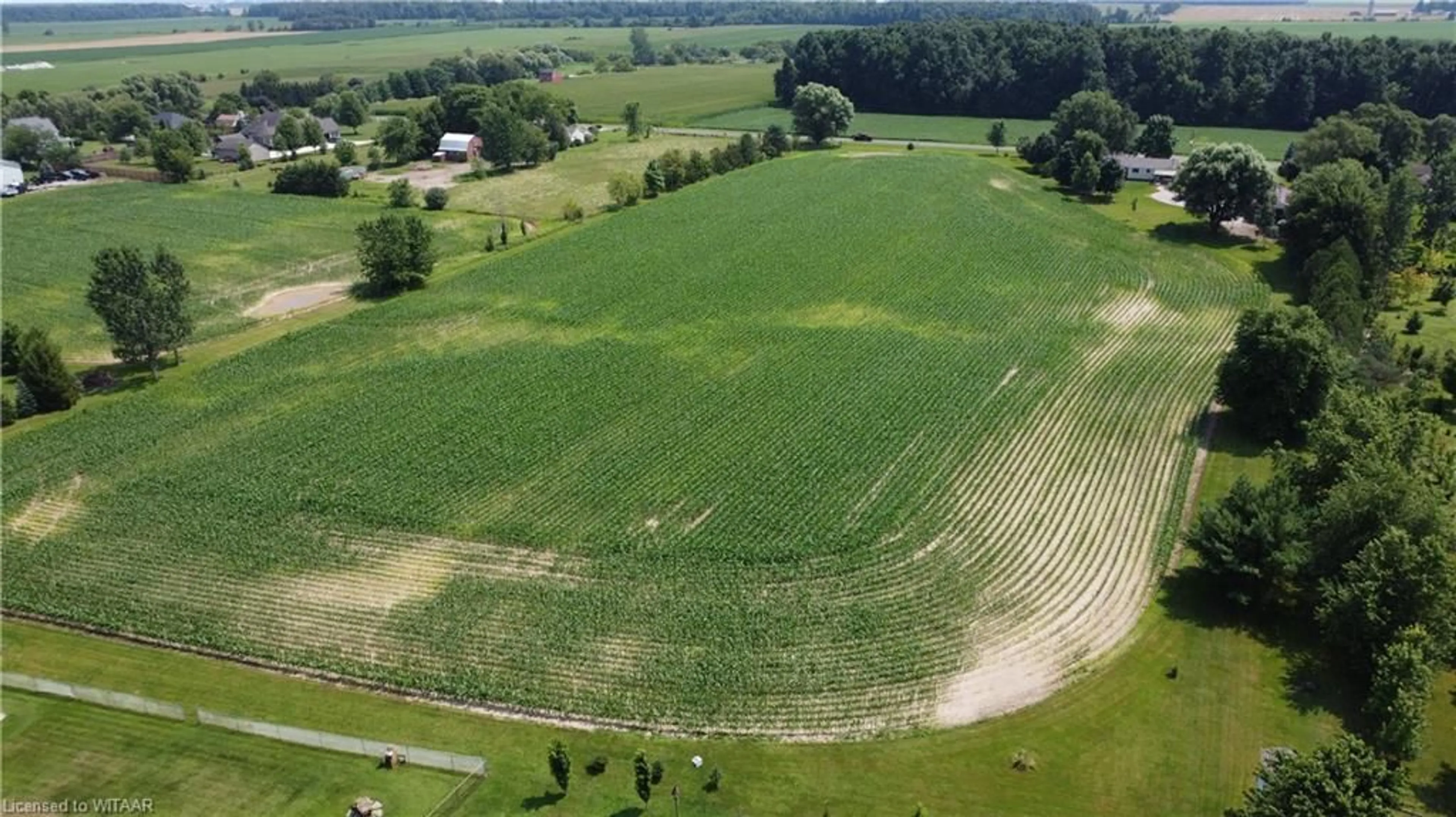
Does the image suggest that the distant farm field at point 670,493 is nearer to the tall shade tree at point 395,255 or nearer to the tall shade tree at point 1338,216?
the tall shade tree at point 395,255

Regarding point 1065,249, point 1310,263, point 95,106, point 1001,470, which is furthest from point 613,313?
point 95,106

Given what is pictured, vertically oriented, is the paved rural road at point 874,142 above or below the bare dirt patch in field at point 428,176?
above

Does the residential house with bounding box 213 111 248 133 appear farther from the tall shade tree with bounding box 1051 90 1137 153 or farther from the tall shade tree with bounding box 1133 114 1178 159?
the tall shade tree with bounding box 1133 114 1178 159

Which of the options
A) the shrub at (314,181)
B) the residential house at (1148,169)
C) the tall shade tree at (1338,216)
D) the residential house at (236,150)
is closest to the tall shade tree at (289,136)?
the residential house at (236,150)

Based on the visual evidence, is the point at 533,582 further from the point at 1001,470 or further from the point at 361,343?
the point at 361,343

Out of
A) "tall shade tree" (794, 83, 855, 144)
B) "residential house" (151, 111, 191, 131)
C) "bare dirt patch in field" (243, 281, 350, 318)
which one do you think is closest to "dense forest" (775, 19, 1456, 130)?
"tall shade tree" (794, 83, 855, 144)
